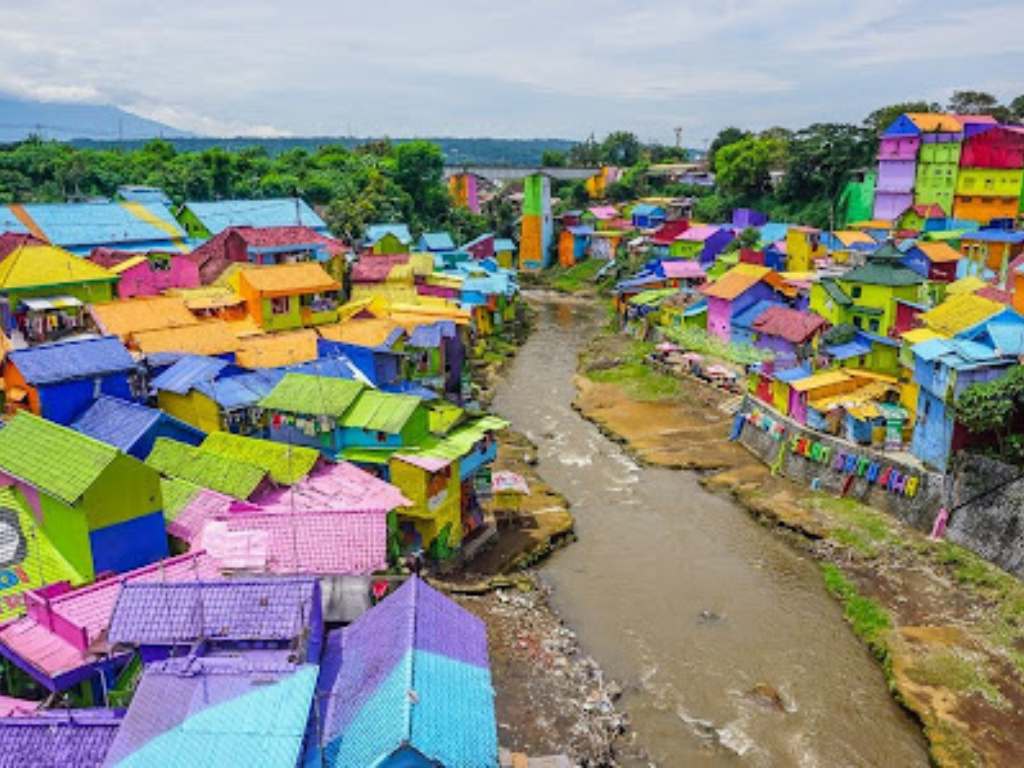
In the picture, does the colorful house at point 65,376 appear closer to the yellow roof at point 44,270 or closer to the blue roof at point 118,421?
the blue roof at point 118,421

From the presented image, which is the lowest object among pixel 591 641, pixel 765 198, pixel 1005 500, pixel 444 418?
pixel 591 641

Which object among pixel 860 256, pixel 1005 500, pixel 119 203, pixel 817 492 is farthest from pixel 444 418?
pixel 119 203

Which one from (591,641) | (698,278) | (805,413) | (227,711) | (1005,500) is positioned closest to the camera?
(227,711)

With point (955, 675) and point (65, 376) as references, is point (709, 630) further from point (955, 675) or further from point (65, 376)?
point (65, 376)

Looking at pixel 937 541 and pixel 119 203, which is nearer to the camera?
pixel 937 541

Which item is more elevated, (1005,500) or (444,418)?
(444,418)

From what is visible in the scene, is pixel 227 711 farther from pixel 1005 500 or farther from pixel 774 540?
pixel 1005 500

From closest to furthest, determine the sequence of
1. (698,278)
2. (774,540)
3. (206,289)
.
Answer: (774,540), (206,289), (698,278)
